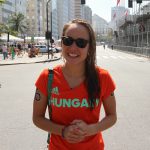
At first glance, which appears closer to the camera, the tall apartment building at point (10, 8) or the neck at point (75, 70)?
the neck at point (75, 70)

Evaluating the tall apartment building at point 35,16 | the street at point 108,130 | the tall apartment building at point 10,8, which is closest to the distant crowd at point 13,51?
the street at point 108,130

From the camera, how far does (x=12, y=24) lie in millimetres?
133375

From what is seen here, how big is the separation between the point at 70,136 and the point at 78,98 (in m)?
0.27

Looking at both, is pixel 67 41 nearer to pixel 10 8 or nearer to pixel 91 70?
pixel 91 70

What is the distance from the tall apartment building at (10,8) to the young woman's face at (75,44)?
13542 cm

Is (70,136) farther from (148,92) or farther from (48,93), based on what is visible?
(148,92)

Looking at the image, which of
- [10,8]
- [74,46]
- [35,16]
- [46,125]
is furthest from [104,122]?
[35,16]

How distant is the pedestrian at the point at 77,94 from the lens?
265 cm

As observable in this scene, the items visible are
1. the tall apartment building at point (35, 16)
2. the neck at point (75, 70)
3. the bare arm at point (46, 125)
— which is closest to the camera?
→ the bare arm at point (46, 125)

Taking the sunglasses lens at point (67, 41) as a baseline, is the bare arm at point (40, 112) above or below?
below

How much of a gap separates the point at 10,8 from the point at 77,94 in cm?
15588

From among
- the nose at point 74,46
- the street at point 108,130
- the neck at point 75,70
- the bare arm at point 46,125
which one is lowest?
the street at point 108,130

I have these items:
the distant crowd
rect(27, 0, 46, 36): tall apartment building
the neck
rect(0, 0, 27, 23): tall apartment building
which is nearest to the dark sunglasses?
the neck

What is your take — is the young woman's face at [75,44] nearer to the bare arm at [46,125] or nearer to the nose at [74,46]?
the nose at [74,46]
